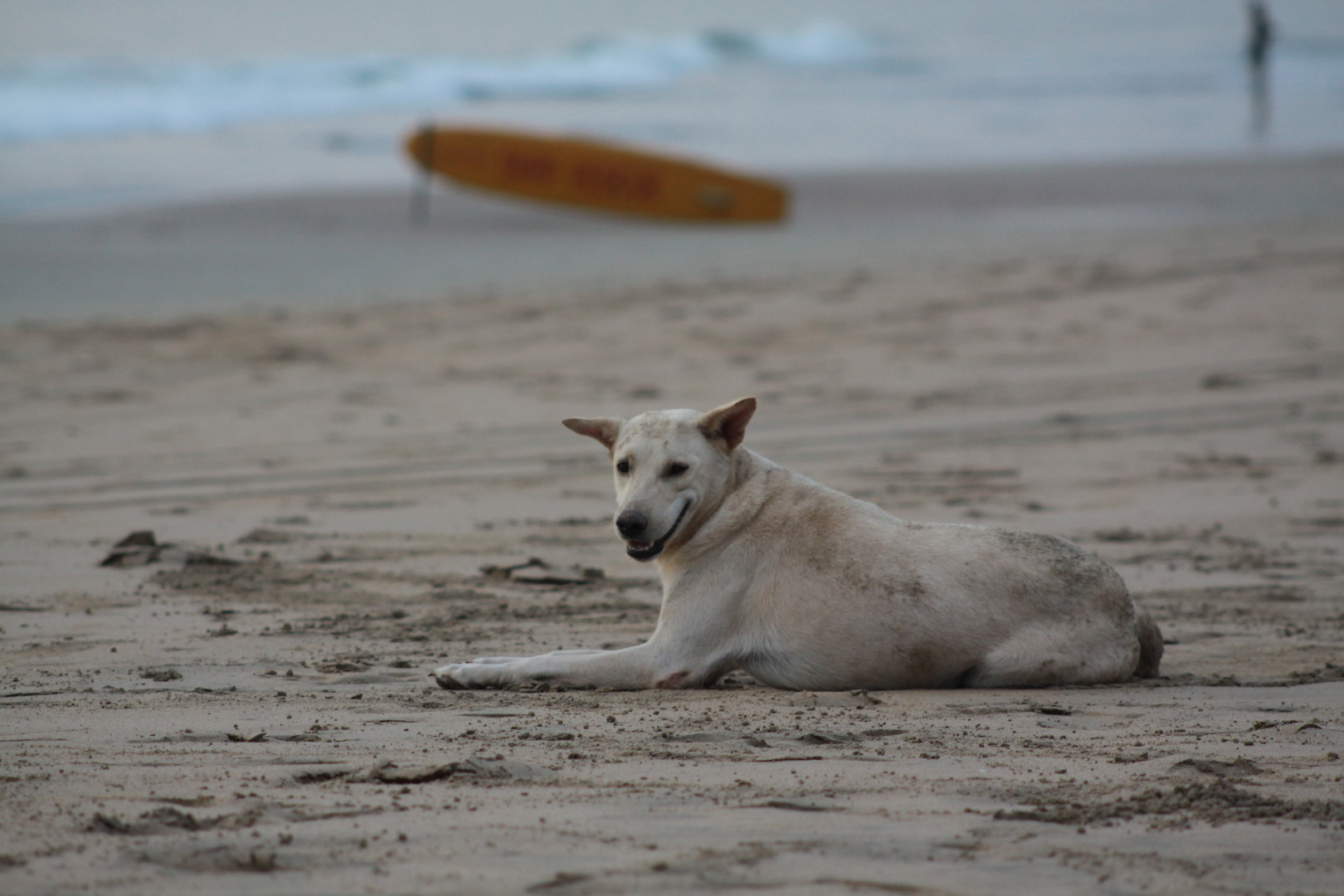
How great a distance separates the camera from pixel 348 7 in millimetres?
53344

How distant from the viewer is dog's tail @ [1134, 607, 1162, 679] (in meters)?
5.20

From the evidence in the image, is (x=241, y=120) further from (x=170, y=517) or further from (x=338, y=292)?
(x=170, y=517)

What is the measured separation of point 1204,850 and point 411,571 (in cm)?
450

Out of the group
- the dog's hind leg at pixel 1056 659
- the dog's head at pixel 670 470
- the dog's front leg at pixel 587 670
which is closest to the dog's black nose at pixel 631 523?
the dog's head at pixel 670 470

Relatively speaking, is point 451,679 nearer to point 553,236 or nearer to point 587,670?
point 587,670

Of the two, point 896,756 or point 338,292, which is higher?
point 338,292

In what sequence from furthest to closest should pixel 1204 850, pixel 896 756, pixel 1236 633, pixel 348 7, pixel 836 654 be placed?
pixel 348 7 < pixel 1236 633 < pixel 836 654 < pixel 896 756 < pixel 1204 850

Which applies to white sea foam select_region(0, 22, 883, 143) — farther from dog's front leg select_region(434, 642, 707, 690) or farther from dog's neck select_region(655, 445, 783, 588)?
dog's front leg select_region(434, 642, 707, 690)

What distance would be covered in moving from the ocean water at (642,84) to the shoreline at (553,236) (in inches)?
103

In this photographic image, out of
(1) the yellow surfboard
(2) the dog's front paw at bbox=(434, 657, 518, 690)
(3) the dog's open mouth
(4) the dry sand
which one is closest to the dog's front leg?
(2) the dog's front paw at bbox=(434, 657, 518, 690)

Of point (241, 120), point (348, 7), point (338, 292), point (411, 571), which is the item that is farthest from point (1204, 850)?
point (348, 7)

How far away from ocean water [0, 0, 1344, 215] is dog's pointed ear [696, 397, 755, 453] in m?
20.2

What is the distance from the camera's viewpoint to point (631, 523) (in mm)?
5168

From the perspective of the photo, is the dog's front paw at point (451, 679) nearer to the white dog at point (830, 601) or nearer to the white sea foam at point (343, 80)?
the white dog at point (830, 601)
